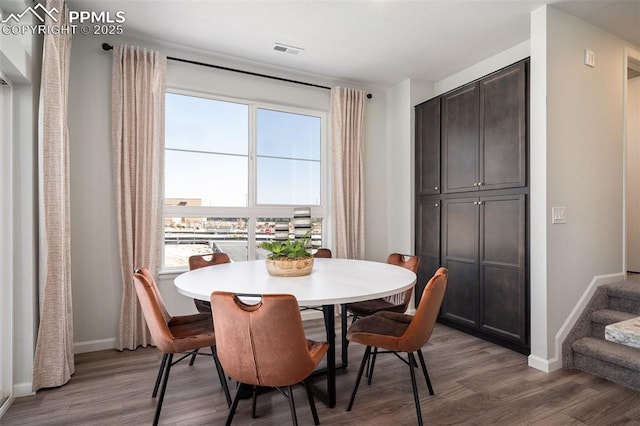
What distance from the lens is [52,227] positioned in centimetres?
243

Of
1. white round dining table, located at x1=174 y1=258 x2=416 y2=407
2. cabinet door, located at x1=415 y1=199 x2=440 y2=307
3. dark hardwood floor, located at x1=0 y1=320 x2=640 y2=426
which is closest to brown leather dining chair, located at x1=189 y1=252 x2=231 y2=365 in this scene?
white round dining table, located at x1=174 y1=258 x2=416 y2=407

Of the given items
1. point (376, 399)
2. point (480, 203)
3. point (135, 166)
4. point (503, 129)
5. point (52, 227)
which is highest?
point (503, 129)

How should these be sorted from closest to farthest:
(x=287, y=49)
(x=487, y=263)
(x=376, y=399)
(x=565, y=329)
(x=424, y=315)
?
(x=424, y=315)
(x=376, y=399)
(x=565, y=329)
(x=487, y=263)
(x=287, y=49)

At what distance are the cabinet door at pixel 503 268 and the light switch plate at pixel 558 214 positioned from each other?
224 millimetres

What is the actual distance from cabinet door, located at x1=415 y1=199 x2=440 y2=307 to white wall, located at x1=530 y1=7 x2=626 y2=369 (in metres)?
1.13

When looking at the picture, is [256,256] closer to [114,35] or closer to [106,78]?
[106,78]

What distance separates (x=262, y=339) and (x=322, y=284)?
0.60m

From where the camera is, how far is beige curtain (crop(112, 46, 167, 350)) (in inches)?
120

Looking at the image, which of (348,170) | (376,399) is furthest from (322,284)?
(348,170)

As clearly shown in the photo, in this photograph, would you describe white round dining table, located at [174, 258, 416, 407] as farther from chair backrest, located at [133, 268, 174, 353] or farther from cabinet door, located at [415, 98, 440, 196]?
cabinet door, located at [415, 98, 440, 196]

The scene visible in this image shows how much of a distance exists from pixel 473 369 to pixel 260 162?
9.34 feet

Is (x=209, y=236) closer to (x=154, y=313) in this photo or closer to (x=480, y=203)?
(x=154, y=313)

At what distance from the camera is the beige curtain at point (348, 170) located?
13.4 ft

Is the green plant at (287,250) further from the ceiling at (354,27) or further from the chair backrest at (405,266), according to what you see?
the ceiling at (354,27)
